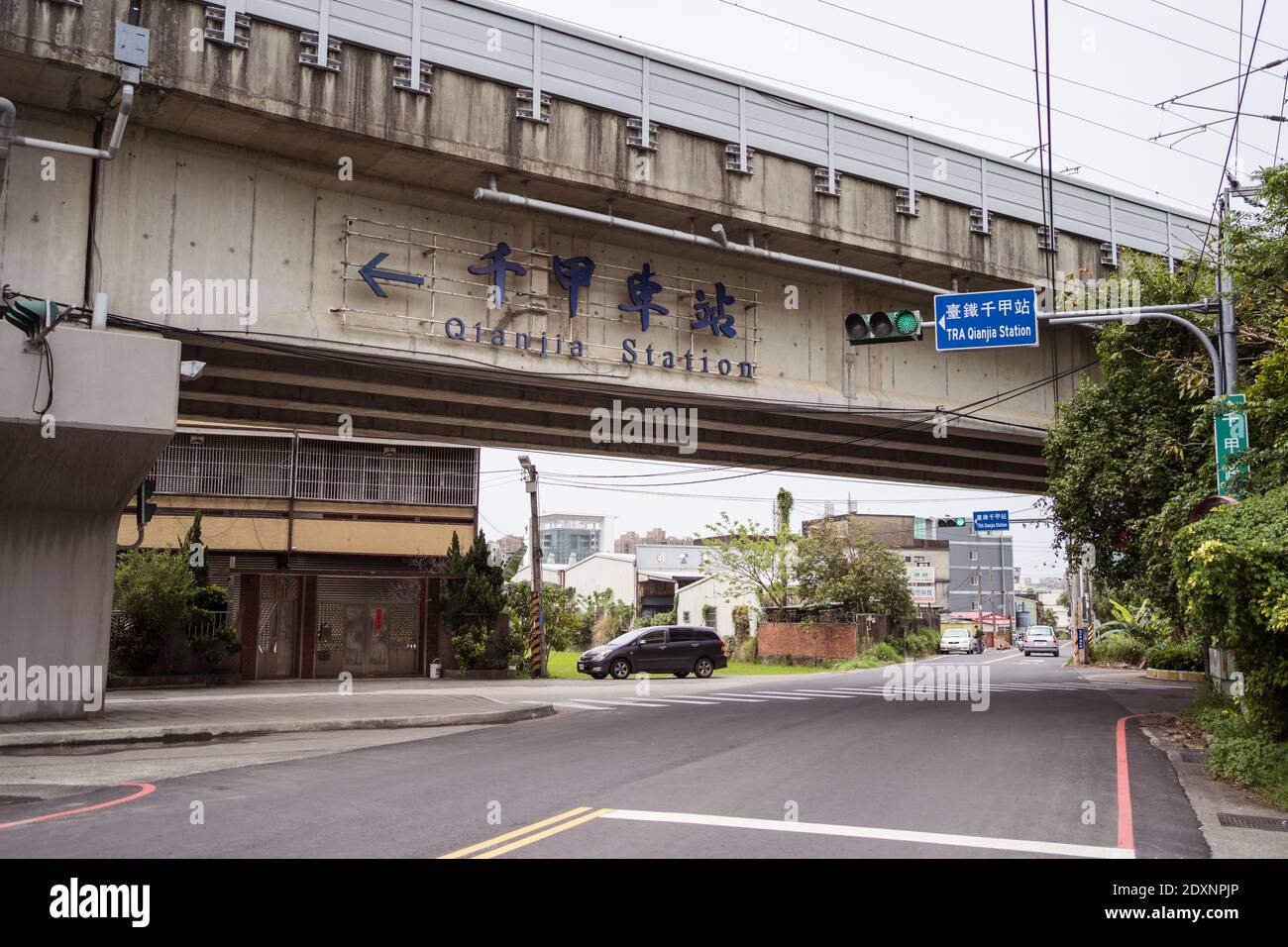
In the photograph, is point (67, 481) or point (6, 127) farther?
point (67, 481)

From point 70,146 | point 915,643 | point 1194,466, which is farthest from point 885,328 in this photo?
point 915,643

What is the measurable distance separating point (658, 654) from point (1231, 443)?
832 inches

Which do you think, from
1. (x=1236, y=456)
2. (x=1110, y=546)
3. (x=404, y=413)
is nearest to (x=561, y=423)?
(x=404, y=413)

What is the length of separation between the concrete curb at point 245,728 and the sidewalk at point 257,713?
0.01 metres

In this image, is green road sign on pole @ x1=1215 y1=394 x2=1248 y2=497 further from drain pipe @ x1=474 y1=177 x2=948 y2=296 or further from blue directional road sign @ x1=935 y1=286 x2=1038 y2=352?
drain pipe @ x1=474 y1=177 x2=948 y2=296

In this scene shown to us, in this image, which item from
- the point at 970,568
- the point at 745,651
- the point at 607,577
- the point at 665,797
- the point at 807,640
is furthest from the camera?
the point at 970,568

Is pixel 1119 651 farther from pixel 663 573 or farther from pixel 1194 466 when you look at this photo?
pixel 663 573

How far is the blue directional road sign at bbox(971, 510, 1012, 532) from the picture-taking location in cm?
5372

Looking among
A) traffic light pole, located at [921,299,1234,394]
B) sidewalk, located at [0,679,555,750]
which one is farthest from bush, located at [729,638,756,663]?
traffic light pole, located at [921,299,1234,394]

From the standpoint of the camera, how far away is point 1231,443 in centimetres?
1451

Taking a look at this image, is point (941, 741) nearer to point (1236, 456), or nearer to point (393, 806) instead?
point (1236, 456)

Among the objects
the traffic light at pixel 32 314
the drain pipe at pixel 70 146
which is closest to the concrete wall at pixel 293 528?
the traffic light at pixel 32 314

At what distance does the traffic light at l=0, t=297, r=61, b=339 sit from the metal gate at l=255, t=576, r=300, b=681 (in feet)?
65.7

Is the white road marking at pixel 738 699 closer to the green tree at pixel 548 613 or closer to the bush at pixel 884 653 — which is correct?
the green tree at pixel 548 613
